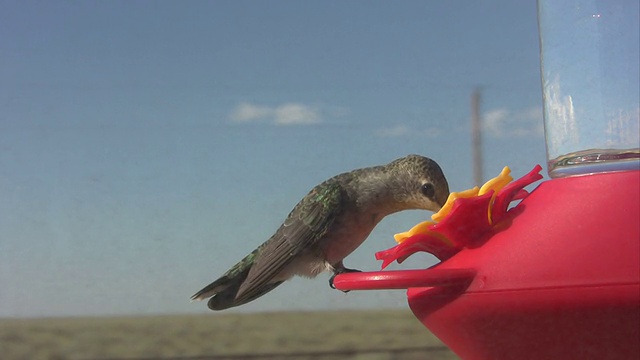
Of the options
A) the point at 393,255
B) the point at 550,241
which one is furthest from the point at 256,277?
the point at 550,241

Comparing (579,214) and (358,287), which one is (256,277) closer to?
(358,287)

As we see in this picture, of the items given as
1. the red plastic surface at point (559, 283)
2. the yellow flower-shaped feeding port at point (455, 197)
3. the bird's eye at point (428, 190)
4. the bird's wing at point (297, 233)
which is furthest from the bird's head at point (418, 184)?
the red plastic surface at point (559, 283)

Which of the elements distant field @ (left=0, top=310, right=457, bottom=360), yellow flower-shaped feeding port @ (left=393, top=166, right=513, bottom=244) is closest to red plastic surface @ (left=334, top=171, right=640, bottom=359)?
yellow flower-shaped feeding port @ (left=393, top=166, right=513, bottom=244)

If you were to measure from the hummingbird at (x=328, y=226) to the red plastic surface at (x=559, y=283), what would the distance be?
192cm

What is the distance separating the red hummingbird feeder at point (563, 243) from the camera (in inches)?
74.2

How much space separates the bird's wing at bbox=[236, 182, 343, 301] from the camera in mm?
4027

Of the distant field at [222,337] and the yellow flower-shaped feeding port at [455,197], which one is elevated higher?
the yellow flower-shaped feeding port at [455,197]

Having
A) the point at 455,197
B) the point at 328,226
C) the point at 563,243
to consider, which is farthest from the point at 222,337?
the point at 563,243

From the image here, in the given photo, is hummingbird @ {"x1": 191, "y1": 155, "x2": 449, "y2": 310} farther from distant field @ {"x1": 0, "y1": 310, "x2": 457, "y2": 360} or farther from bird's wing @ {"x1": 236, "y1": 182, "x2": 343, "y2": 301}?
distant field @ {"x1": 0, "y1": 310, "x2": 457, "y2": 360}

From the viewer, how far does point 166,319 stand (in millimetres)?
12133

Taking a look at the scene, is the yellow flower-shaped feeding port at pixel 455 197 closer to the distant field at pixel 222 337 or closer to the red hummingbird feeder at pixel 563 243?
the red hummingbird feeder at pixel 563 243

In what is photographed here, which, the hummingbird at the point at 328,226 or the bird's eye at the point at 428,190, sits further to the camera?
the hummingbird at the point at 328,226

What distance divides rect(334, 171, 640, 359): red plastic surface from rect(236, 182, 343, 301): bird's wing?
185 centimetres

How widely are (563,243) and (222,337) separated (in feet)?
32.3
